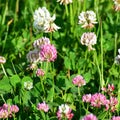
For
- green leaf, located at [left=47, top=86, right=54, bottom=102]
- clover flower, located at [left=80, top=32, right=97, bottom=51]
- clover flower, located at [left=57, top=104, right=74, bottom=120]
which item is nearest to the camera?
clover flower, located at [left=57, top=104, right=74, bottom=120]

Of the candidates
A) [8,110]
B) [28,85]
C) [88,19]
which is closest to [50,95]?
[28,85]

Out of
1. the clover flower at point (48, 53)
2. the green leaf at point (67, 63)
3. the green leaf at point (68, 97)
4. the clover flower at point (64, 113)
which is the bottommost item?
the green leaf at point (68, 97)

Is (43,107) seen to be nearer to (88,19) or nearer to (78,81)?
(78,81)

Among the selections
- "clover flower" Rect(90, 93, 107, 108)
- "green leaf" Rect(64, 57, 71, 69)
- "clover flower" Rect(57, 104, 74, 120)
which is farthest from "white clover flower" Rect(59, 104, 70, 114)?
"green leaf" Rect(64, 57, 71, 69)

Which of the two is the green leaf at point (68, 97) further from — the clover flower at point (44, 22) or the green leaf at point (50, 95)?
the clover flower at point (44, 22)

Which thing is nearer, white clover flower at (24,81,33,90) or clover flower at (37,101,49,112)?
clover flower at (37,101,49,112)

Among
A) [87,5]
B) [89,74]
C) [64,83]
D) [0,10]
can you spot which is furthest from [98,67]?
[0,10]

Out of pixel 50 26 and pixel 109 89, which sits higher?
pixel 50 26

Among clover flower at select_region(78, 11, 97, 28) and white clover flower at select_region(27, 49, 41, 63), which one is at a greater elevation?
clover flower at select_region(78, 11, 97, 28)

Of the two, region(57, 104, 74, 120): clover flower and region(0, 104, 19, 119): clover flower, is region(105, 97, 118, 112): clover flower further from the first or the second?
region(0, 104, 19, 119): clover flower

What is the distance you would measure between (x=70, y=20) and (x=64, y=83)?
0.63 meters

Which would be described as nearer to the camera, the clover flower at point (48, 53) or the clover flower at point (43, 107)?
the clover flower at point (43, 107)

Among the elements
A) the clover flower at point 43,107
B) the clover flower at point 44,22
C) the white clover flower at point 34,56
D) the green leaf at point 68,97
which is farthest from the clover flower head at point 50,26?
the clover flower at point 43,107

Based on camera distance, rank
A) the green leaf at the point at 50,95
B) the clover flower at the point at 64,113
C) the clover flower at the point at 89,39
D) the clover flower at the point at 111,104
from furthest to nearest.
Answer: the clover flower at the point at 89,39 → the green leaf at the point at 50,95 → the clover flower at the point at 111,104 → the clover flower at the point at 64,113
